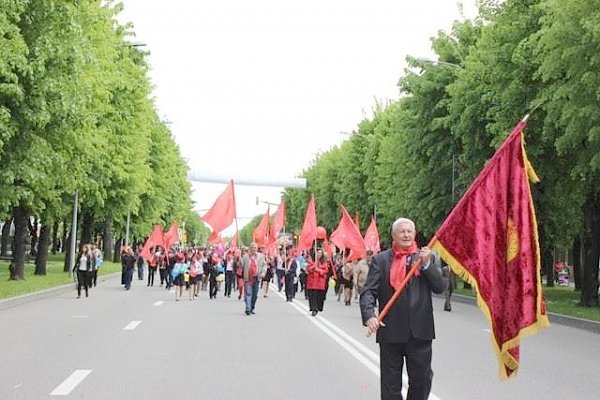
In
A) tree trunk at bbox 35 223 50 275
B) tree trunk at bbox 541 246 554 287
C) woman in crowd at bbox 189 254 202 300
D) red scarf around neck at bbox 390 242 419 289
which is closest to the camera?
red scarf around neck at bbox 390 242 419 289

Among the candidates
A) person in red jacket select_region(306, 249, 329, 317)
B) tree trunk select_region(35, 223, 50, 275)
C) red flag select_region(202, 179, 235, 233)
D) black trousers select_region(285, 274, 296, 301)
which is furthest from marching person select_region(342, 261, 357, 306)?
tree trunk select_region(35, 223, 50, 275)

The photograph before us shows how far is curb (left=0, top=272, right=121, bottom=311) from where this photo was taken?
75.5 ft

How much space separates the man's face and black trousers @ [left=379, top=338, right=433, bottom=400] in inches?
27.3

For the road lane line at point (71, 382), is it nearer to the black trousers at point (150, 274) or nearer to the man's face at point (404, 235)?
the man's face at point (404, 235)

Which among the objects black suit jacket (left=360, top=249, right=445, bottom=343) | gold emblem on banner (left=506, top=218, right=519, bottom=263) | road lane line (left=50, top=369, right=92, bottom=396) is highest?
gold emblem on banner (left=506, top=218, right=519, bottom=263)

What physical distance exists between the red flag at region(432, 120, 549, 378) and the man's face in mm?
274

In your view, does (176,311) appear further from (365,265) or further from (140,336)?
(140,336)

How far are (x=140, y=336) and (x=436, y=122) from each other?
71.4 feet

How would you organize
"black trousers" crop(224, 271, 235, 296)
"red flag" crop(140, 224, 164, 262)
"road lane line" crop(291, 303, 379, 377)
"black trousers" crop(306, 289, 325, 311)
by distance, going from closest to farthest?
"road lane line" crop(291, 303, 379, 377)
"black trousers" crop(306, 289, 325, 311)
"black trousers" crop(224, 271, 235, 296)
"red flag" crop(140, 224, 164, 262)

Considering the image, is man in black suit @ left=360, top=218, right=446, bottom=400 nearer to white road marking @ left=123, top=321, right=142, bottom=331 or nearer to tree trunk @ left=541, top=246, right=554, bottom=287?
white road marking @ left=123, top=321, right=142, bottom=331

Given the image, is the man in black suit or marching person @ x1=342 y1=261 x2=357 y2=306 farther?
marching person @ x1=342 y1=261 x2=357 y2=306

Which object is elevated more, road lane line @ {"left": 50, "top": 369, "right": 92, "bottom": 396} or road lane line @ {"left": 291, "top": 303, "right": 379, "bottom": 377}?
road lane line @ {"left": 291, "top": 303, "right": 379, "bottom": 377}

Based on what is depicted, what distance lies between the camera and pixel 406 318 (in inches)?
263

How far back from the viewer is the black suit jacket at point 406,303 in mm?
6656
